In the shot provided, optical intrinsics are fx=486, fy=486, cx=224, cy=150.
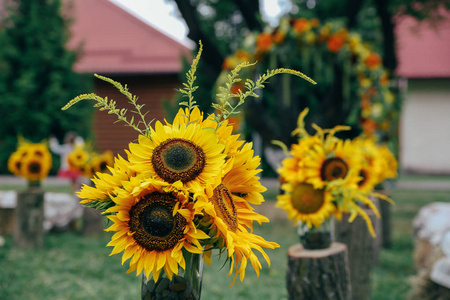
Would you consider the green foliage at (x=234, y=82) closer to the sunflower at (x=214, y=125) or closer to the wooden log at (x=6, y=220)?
the sunflower at (x=214, y=125)

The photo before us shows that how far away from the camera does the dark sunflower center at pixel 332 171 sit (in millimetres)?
2721

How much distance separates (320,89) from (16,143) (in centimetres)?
937

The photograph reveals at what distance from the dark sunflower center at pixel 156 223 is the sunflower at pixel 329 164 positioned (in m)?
1.44

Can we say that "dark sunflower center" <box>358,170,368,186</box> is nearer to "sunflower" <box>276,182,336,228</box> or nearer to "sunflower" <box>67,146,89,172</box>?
"sunflower" <box>276,182,336,228</box>

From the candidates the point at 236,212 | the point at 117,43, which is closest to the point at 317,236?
the point at 236,212

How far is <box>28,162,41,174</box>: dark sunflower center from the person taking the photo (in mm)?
6309

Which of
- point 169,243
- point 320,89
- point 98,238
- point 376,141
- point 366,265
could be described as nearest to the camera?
point 169,243

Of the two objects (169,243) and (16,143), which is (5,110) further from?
(169,243)

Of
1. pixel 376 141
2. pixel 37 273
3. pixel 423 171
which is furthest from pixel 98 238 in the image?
pixel 423 171

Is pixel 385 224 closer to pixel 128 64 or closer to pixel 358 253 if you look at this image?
pixel 358 253

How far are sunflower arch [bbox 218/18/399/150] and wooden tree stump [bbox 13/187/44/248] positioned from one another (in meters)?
3.25

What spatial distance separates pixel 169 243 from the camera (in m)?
1.39

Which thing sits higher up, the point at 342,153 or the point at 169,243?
the point at 342,153

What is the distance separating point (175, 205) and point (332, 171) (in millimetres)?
1549
